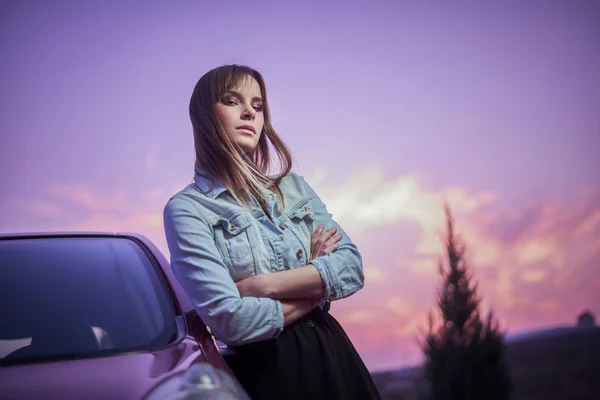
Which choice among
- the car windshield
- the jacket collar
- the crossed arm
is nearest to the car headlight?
the car windshield

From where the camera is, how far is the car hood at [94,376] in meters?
0.93

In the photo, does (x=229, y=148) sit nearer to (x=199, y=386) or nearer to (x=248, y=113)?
(x=248, y=113)

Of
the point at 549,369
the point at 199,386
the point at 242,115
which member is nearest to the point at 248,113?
the point at 242,115

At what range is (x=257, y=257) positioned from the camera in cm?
134

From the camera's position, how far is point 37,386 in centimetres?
95

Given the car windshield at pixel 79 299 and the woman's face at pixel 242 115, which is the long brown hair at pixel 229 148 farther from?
the car windshield at pixel 79 299

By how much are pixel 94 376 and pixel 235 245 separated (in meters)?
0.45

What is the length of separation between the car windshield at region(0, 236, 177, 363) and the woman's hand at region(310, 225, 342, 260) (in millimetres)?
363

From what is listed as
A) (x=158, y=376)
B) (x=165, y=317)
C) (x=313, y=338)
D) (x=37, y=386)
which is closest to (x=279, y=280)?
(x=313, y=338)

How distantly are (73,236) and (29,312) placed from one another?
0.27 meters

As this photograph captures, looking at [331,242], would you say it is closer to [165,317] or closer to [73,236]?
[165,317]

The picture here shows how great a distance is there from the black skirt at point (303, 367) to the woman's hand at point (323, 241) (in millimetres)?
173

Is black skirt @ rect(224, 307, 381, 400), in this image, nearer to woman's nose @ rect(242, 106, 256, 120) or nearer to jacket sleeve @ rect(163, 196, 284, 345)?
jacket sleeve @ rect(163, 196, 284, 345)

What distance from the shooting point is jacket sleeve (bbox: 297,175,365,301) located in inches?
52.8
